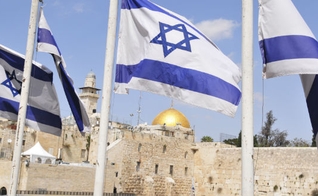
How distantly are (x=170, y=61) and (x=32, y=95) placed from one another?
10.4 feet

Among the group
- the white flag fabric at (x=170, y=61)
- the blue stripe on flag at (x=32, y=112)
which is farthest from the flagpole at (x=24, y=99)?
the white flag fabric at (x=170, y=61)

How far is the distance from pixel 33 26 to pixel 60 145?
22.7 metres

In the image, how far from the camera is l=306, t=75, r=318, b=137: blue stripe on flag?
16.7ft

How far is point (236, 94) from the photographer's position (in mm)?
5766

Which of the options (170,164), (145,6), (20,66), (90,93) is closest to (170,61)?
(145,6)

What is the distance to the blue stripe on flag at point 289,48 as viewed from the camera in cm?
481

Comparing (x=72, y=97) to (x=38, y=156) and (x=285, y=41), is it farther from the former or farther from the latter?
(x=38, y=156)

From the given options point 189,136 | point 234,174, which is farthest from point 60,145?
point 234,174

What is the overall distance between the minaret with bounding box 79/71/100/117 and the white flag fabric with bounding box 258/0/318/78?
42380mm

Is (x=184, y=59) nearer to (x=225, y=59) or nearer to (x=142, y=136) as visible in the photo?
(x=225, y=59)

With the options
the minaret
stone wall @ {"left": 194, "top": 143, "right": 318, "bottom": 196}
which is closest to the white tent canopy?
stone wall @ {"left": 194, "top": 143, "right": 318, "bottom": 196}

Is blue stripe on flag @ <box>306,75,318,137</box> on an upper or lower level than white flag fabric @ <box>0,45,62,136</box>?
lower

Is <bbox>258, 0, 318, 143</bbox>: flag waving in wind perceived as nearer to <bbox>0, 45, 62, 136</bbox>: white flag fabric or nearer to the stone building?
<bbox>0, 45, 62, 136</bbox>: white flag fabric

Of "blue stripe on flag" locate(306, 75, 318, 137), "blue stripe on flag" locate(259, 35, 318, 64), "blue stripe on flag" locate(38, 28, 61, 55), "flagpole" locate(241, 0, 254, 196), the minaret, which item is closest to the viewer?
"flagpole" locate(241, 0, 254, 196)
